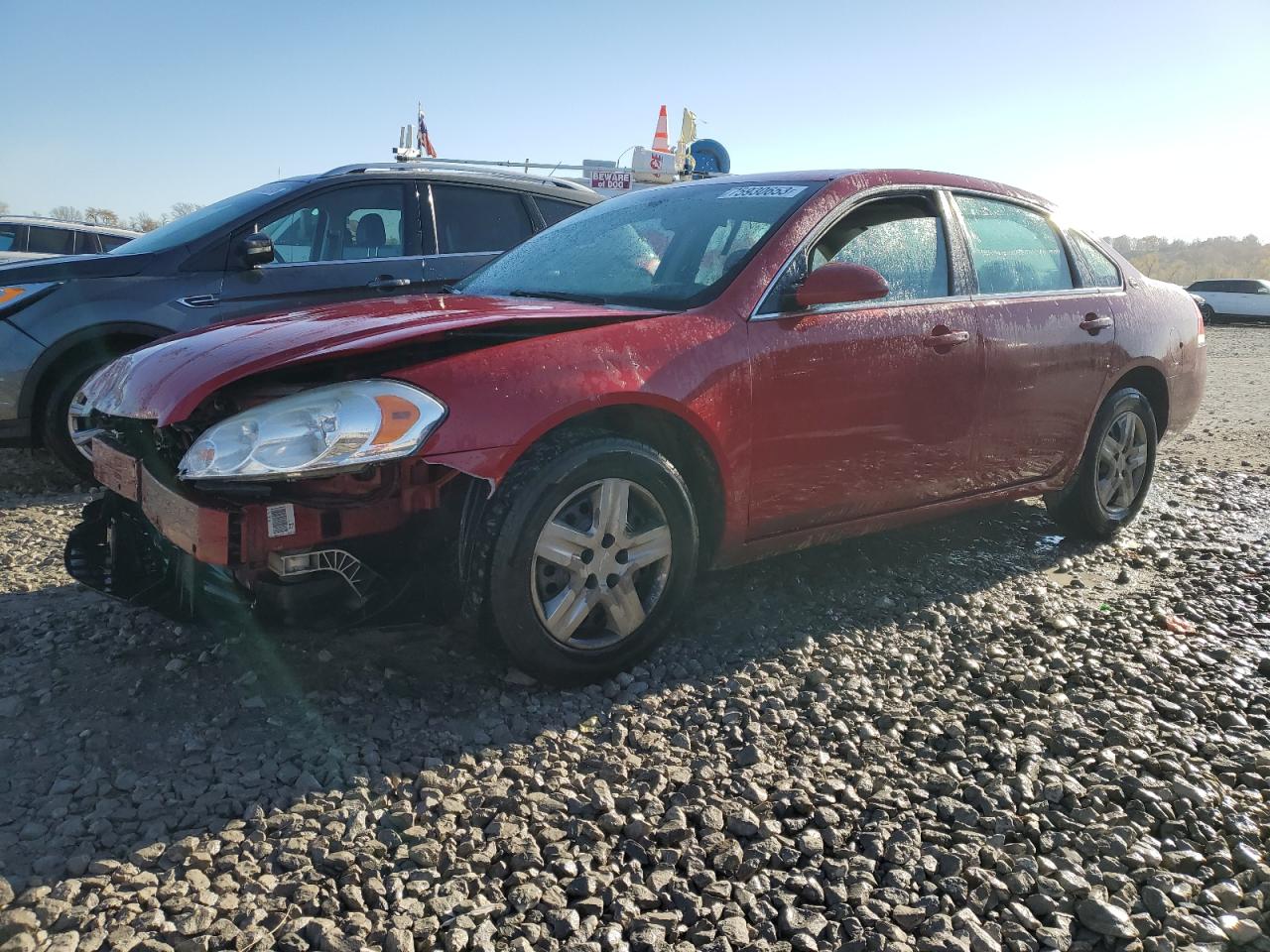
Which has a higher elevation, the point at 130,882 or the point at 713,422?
the point at 713,422

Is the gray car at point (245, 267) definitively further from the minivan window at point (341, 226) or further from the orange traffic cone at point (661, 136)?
the orange traffic cone at point (661, 136)

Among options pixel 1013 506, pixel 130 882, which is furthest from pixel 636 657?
pixel 1013 506

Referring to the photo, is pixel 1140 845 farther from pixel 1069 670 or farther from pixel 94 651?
pixel 94 651

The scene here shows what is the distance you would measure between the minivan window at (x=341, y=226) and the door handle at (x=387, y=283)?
0.21 meters

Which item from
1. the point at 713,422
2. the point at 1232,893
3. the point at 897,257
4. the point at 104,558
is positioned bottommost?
the point at 1232,893

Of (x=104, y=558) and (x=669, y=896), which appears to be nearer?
(x=669, y=896)

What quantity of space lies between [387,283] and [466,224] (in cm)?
130

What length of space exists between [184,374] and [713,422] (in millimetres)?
1560

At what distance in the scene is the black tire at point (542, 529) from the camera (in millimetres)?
2770

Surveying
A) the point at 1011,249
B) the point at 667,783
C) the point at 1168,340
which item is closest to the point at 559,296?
the point at 667,783

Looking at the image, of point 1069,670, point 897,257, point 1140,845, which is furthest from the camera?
point 897,257

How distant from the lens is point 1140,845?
7.75ft

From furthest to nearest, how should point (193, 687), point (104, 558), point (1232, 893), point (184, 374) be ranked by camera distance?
point (104, 558) → point (193, 687) → point (184, 374) → point (1232, 893)

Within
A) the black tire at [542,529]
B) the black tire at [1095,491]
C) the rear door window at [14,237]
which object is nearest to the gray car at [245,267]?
the black tire at [542,529]
